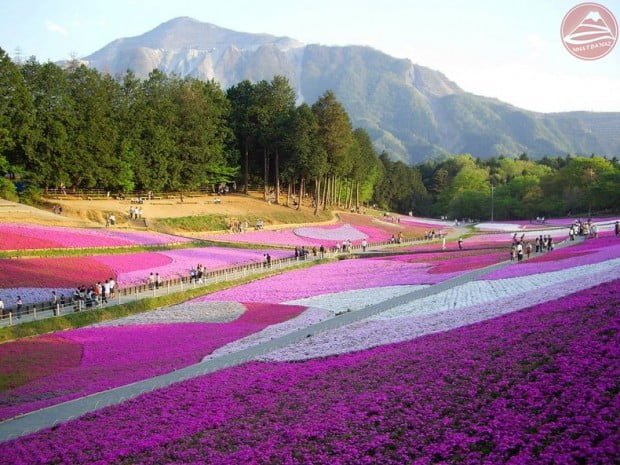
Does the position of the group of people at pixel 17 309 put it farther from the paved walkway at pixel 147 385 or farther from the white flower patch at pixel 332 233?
the white flower patch at pixel 332 233

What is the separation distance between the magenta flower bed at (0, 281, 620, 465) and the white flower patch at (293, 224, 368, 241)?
165 feet

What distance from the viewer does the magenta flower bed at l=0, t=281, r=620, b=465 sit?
384 inches

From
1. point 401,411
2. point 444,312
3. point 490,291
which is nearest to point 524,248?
point 490,291

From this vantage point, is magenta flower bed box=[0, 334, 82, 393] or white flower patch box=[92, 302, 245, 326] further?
white flower patch box=[92, 302, 245, 326]

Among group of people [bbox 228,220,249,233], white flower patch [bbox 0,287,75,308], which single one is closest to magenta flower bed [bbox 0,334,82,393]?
white flower patch [bbox 0,287,75,308]

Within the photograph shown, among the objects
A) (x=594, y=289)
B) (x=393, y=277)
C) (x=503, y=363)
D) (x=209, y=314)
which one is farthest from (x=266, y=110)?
(x=503, y=363)

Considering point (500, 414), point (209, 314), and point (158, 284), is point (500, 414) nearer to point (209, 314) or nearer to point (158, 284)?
point (209, 314)

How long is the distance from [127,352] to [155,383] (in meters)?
5.45

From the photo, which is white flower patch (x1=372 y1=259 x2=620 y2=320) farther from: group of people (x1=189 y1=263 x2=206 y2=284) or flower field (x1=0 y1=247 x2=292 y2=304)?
flower field (x1=0 y1=247 x2=292 y2=304)

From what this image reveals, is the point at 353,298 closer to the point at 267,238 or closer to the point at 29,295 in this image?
the point at 29,295

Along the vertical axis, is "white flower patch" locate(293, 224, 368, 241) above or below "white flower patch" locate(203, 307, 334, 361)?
above

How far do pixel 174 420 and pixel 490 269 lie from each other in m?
26.1

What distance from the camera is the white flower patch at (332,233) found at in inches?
2665

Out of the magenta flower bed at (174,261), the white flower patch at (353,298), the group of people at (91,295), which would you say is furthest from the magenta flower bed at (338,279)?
the magenta flower bed at (174,261)
